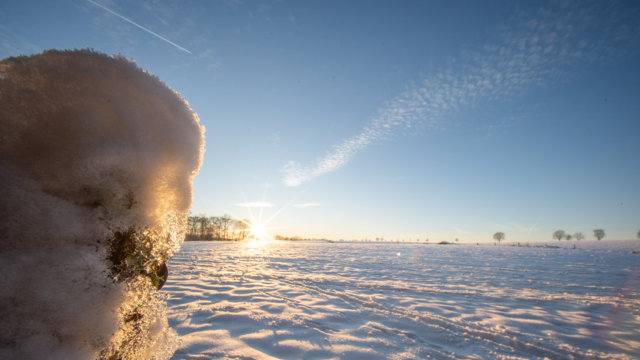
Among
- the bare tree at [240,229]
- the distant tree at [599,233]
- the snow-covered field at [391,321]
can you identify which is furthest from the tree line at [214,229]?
the distant tree at [599,233]

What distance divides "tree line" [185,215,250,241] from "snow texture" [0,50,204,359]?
68323mm

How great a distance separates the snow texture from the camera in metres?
0.74

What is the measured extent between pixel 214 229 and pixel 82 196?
3146 inches

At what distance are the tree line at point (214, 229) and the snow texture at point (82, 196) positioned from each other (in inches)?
2690

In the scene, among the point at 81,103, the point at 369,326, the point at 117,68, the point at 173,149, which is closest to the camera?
the point at 81,103

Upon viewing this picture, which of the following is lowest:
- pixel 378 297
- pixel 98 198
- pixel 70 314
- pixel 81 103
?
pixel 378 297

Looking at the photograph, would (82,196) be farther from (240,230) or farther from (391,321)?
(240,230)

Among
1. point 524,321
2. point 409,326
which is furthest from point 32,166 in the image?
point 524,321

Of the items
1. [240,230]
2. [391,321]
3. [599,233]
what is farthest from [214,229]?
[599,233]

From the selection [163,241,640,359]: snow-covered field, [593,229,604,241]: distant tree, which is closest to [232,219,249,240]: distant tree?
[163,241,640,359]: snow-covered field

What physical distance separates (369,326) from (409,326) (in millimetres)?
590

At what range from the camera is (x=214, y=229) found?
2884 inches

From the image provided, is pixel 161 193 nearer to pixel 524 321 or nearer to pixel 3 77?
pixel 3 77

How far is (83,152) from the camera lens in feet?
2.76
